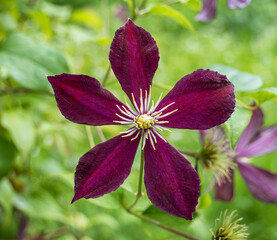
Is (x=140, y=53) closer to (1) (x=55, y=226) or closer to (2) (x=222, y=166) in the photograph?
(2) (x=222, y=166)

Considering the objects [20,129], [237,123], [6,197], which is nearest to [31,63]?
[20,129]

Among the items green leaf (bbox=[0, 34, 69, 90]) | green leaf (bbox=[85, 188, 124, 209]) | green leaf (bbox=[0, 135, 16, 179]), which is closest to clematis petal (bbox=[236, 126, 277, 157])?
green leaf (bbox=[85, 188, 124, 209])

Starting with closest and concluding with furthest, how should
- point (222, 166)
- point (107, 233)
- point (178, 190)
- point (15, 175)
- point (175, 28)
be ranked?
point (178, 190) → point (222, 166) → point (15, 175) → point (107, 233) → point (175, 28)

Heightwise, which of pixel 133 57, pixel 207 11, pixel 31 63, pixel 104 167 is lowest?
pixel 104 167

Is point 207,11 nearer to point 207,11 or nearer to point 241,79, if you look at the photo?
point 207,11

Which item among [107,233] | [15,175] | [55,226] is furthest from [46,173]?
[107,233]

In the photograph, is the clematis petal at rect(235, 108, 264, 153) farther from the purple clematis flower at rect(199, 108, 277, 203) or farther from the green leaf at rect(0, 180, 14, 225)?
the green leaf at rect(0, 180, 14, 225)

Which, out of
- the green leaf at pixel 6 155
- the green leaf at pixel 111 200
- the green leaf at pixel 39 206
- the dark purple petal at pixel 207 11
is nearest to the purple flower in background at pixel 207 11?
the dark purple petal at pixel 207 11
